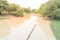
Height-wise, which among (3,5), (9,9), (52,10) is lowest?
(9,9)

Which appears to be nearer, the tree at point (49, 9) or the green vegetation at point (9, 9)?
the tree at point (49, 9)

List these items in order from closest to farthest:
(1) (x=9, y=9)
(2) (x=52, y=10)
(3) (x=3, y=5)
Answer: (2) (x=52, y=10)
(3) (x=3, y=5)
(1) (x=9, y=9)

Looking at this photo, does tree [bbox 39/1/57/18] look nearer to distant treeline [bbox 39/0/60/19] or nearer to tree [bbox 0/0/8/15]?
distant treeline [bbox 39/0/60/19]

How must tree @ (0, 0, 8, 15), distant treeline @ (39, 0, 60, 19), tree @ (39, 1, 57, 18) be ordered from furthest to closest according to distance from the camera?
tree @ (0, 0, 8, 15)
tree @ (39, 1, 57, 18)
distant treeline @ (39, 0, 60, 19)

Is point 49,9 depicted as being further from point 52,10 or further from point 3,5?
point 3,5

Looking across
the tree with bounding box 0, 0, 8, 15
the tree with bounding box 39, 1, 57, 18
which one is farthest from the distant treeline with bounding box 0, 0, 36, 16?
the tree with bounding box 39, 1, 57, 18

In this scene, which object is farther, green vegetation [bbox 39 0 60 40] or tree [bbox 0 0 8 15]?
tree [bbox 0 0 8 15]

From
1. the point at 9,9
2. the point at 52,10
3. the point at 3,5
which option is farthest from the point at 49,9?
the point at 3,5

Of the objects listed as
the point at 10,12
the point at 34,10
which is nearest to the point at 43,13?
the point at 34,10

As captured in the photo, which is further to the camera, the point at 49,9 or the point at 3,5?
the point at 3,5

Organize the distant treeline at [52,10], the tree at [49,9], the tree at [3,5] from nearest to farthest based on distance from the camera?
the distant treeline at [52,10]
the tree at [49,9]
the tree at [3,5]

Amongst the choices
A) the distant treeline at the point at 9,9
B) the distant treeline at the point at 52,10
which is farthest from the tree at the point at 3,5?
the distant treeline at the point at 52,10

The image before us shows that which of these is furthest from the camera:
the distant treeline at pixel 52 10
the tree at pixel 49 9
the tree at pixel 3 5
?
the tree at pixel 3 5

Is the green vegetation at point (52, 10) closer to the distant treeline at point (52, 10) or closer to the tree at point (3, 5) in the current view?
the distant treeline at point (52, 10)
